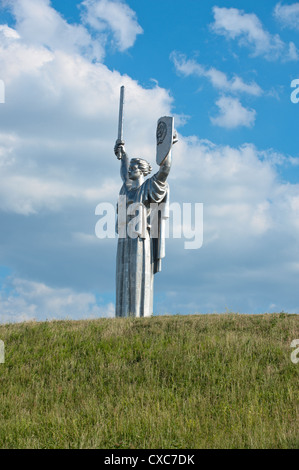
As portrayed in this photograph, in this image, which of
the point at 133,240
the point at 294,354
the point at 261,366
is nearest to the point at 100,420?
the point at 261,366

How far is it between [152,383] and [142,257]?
7.67 m

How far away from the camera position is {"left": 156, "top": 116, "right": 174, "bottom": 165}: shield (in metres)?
17.6

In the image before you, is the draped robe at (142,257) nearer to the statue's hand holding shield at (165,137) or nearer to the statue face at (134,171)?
the statue's hand holding shield at (165,137)

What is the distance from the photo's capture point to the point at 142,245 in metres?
18.7

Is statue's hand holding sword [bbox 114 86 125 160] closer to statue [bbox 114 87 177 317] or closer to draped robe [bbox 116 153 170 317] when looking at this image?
statue [bbox 114 87 177 317]

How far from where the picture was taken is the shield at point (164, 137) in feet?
57.6

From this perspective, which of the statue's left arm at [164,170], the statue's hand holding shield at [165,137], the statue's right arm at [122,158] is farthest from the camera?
the statue's right arm at [122,158]

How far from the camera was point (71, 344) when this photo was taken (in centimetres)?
1405

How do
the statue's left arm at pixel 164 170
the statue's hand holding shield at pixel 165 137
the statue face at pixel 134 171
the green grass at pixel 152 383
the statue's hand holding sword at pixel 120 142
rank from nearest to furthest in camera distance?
the green grass at pixel 152 383 < the statue's hand holding shield at pixel 165 137 < the statue's left arm at pixel 164 170 < the statue face at pixel 134 171 < the statue's hand holding sword at pixel 120 142

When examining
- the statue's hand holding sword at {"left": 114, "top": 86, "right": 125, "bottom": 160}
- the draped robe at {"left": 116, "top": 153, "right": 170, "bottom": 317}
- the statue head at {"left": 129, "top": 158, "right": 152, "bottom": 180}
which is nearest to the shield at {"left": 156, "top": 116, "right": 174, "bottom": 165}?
the draped robe at {"left": 116, "top": 153, "right": 170, "bottom": 317}

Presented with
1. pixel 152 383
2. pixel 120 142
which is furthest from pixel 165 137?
pixel 152 383

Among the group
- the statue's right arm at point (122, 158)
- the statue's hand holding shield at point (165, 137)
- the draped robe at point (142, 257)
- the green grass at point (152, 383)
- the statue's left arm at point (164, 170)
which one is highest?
the statue's right arm at point (122, 158)

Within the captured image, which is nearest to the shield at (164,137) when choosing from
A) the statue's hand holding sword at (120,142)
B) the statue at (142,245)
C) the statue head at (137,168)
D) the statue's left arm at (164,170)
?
the statue at (142,245)

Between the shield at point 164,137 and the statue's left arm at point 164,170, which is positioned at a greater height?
the shield at point 164,137
